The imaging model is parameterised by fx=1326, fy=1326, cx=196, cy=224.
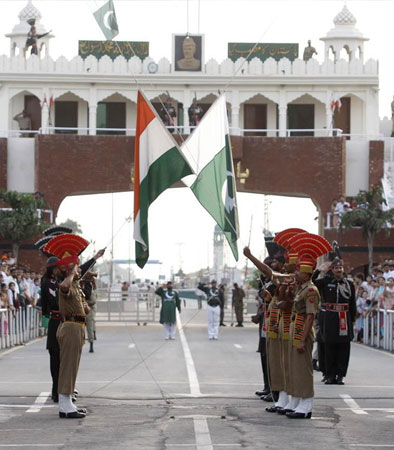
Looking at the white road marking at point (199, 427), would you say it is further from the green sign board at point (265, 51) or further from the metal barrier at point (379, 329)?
the green sign board at point (265, 51)

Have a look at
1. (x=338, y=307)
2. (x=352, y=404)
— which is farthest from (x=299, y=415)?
(x=338, y=307)

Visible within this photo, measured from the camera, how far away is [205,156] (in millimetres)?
19250

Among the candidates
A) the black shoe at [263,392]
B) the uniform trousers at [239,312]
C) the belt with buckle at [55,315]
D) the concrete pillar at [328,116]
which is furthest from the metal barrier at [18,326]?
the concrete pillar at [328,116]

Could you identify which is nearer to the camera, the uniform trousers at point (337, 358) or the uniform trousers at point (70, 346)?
the uniform trousers at point (70, 346)

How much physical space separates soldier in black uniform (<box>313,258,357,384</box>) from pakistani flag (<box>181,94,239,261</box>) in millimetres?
2186

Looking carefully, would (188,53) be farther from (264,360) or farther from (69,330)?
(69,330)

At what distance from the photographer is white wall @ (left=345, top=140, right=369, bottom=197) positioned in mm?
57250

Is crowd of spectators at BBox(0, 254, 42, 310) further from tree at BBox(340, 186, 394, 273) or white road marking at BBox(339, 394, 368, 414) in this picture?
tree at BBox(340, 186, 394, 273)

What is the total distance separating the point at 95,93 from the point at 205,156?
137ft

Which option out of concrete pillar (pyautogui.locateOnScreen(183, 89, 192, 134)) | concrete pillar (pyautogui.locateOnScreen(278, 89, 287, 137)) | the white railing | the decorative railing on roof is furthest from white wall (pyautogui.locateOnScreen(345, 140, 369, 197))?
the white railing

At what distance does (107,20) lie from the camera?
5509 centimetres

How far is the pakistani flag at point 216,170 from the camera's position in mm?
17703

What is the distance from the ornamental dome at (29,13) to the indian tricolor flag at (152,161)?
49902mm

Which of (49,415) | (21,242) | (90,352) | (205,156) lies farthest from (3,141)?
(49,415)
